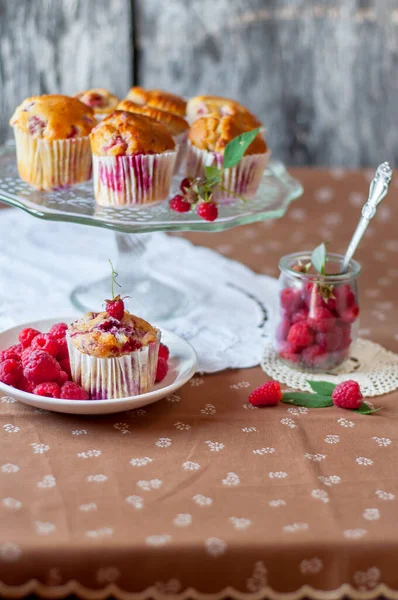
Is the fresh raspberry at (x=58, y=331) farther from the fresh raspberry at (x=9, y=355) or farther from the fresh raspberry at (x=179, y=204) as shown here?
the fresh raspberry at (x=179, y=204)

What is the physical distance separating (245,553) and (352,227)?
1486mm

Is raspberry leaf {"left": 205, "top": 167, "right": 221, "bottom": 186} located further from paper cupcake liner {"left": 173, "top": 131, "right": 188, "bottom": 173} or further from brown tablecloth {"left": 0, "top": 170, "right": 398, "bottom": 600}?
brown tablecloth {"left": 0, "top": 170, "right": 398, "bottom": 600}

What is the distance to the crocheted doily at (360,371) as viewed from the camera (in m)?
1.30

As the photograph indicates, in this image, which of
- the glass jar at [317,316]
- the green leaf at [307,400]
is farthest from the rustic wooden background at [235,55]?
the green leaf at [307,400]

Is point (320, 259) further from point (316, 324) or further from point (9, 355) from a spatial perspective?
point (9, 355)

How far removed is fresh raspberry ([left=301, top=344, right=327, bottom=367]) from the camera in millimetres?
1320

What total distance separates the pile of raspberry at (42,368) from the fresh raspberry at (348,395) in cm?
40

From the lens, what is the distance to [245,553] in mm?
884

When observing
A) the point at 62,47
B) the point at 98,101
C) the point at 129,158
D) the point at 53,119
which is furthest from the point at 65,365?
the point at 62,47

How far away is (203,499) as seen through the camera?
3.19ft

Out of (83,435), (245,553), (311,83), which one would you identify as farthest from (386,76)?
(245,553)

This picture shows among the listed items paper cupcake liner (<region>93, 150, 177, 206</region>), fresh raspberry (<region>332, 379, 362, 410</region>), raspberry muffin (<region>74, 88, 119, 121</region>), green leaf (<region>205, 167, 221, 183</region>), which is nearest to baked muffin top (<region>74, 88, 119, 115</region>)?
raspberry muffin (<region>74, 88, 119, 121</region>)

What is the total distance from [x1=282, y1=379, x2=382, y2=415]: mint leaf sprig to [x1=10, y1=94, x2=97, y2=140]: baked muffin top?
2.10ft

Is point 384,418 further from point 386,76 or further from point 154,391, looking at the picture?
point 386,76
